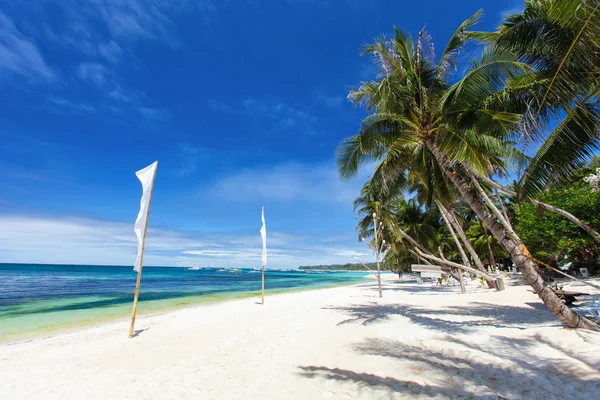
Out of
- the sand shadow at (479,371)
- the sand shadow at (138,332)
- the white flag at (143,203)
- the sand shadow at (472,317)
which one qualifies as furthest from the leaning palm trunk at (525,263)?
the sand shadow at (138,332)

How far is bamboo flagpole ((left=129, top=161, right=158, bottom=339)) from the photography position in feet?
22.2

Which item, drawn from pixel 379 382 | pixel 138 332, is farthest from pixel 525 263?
pixel 138 332

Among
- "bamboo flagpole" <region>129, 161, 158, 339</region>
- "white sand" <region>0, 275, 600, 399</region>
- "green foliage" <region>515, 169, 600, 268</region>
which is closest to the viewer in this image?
"white sand" <region>0, 275, 600, 399</region>

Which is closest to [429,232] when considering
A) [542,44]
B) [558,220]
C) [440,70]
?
[558,220]

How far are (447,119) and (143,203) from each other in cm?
808

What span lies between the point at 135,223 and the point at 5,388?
3.49m

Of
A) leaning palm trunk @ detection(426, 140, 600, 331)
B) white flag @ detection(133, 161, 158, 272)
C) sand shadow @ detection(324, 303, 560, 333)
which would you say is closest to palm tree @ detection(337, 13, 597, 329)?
leaning palm trunk @ detection(426, 140, 600, 331)

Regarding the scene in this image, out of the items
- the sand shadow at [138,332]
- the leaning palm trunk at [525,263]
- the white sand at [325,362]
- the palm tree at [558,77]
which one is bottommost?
the sand shadow at [138,332]

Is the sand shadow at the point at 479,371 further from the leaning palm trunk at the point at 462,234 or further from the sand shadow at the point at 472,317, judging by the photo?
the leaning palm trunk at the point at 462,234

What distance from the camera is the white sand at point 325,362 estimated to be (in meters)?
3.50

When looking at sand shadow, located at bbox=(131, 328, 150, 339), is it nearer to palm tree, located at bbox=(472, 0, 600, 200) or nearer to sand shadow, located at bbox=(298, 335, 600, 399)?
sand shadow, located at bbox=(298, 335, 600, 399)

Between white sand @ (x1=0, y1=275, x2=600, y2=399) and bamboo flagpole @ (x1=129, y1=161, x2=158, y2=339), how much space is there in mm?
1299

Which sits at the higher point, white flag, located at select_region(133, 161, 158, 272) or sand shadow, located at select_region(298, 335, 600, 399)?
white flag, located at select_region(133, 161, 158, 272)

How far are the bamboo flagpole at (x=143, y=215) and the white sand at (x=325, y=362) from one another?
1.30 m
